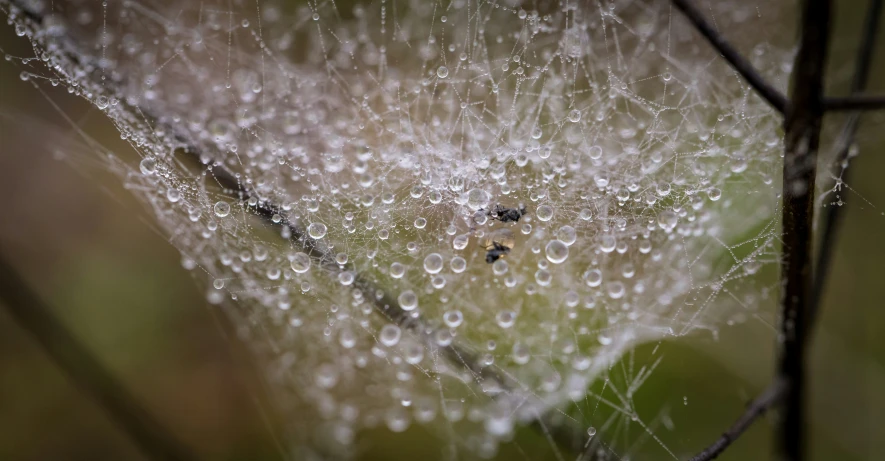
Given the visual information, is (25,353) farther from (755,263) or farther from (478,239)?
(755,263)

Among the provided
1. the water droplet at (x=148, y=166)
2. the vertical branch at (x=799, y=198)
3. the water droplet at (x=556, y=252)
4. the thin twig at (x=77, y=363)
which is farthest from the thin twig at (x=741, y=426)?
the thin twig at (x=77, y=363)

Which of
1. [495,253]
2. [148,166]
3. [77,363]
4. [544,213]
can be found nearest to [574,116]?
[544,213]

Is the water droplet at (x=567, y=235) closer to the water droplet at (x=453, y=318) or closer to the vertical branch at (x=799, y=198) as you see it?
the water droplet at (x=453, y=318)

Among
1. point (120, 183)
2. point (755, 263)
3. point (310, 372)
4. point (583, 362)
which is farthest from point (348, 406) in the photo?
point (755, 263)

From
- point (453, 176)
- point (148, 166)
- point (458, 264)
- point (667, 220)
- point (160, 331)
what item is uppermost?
point (667, 220)

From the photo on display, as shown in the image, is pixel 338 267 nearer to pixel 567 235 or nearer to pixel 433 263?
pixel 433 263
